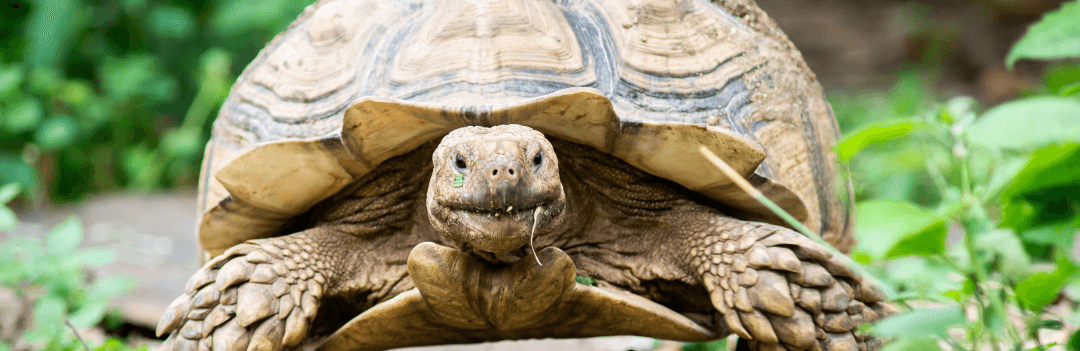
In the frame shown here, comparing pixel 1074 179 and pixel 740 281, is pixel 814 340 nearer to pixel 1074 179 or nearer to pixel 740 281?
pixel 740 281

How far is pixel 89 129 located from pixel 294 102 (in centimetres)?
570

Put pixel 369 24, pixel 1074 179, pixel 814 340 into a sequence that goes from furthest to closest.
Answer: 1. pixel 369 24
2. pixel 814 340
3. pixel 1074 179

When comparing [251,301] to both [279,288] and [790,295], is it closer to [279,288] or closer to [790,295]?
→ [279,288]

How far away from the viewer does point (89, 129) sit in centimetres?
695

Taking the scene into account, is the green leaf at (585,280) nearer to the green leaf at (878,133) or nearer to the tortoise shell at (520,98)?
the tortoise shell at (520,98)

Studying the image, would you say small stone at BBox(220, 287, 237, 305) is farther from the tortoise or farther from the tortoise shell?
the tortoise shell

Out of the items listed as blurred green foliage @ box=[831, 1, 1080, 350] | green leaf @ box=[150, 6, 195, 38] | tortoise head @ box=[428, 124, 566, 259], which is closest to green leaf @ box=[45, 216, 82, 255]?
tortoise head @ box=[428, 124, 566, 259]

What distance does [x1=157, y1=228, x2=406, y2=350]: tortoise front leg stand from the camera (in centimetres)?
201

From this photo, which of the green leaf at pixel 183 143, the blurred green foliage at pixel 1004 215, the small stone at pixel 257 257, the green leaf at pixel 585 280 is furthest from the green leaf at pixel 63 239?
the green leaf at pixel 183 143

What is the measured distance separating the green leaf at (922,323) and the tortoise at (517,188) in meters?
0.80

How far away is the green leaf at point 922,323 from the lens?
1104mm

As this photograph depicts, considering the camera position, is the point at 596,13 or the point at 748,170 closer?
the point at 748,170

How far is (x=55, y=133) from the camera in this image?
6348 millimetres

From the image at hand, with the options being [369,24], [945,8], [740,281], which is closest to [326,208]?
[369,24]
